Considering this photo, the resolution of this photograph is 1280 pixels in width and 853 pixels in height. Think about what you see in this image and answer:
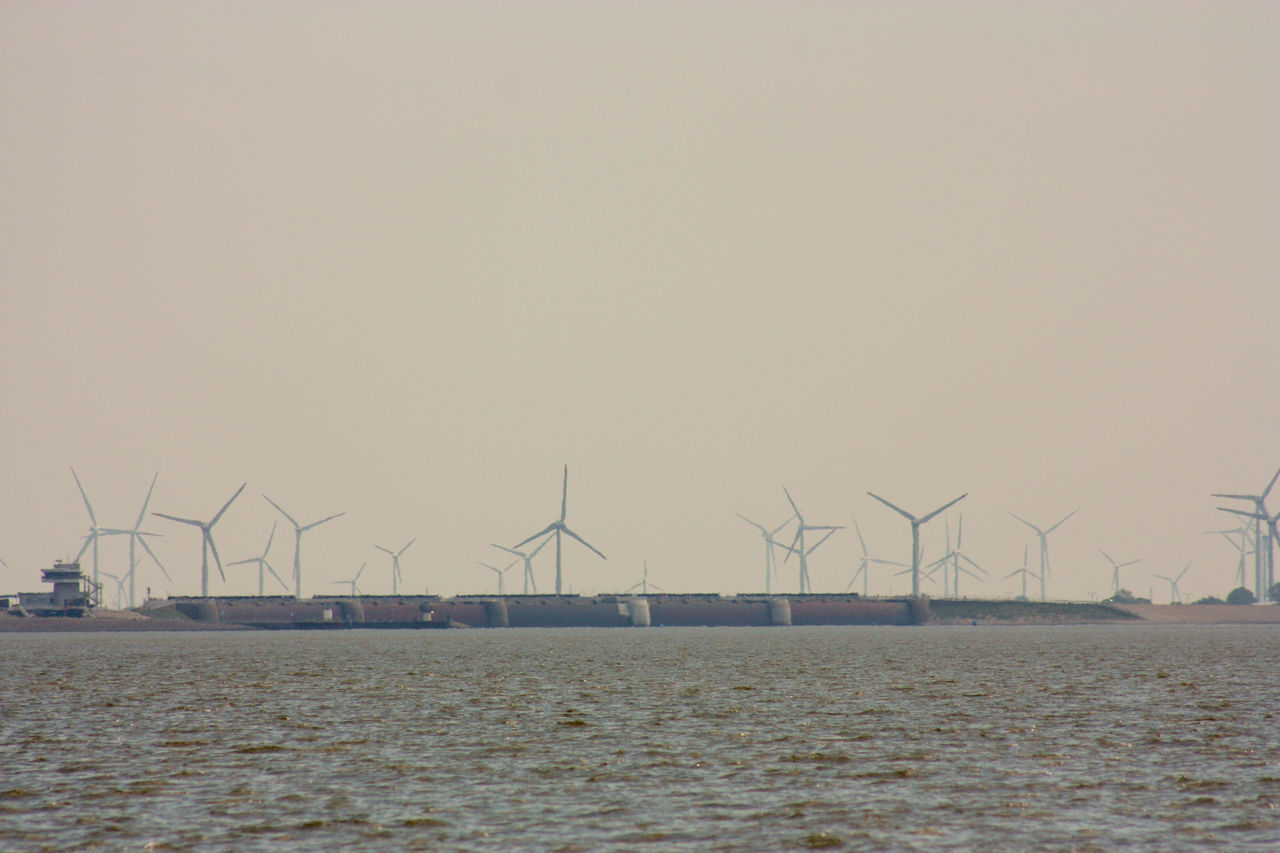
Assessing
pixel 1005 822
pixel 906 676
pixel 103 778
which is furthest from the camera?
pixel 906 676

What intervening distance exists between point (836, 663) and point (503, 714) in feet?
219

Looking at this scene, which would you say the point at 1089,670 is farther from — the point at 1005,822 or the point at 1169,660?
the point at 1005,822

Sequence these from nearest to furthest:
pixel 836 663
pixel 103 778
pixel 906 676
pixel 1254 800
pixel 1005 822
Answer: pixel 1005 822 → pixel 1254 800 → pixel 103 778 → pixel 906 676 → pixel 836 663

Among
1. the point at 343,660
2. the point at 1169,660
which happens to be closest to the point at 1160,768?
the point at 1169,660

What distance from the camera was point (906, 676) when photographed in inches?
4264

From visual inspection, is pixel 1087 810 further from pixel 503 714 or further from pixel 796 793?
pixel 503 714

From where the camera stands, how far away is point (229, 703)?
81750mm

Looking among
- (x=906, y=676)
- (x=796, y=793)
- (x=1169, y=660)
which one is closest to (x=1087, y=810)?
(x=796, y=793)

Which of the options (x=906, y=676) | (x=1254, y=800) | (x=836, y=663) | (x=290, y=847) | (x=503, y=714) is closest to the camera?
(x=290, y=847)

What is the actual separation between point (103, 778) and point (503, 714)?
1101 inches

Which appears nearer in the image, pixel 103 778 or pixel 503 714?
pixel 103 778

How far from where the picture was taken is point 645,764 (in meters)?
50.5

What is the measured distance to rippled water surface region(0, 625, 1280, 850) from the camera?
121 ft

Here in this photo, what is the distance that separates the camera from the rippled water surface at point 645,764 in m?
37.0
